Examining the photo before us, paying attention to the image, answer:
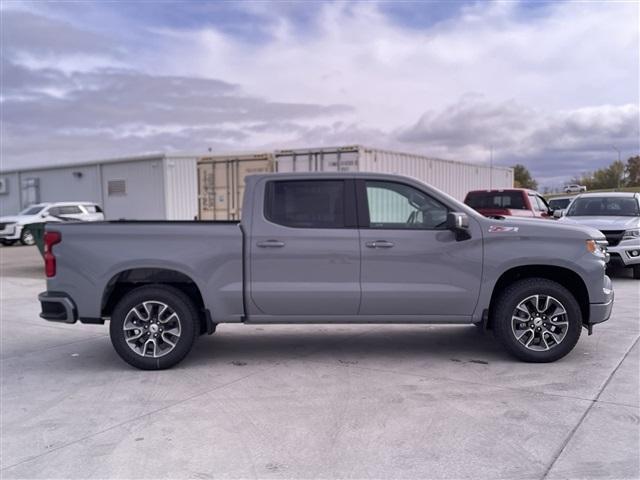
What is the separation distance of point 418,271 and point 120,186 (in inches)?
973

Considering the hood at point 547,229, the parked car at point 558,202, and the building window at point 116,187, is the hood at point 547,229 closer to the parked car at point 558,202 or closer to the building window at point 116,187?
the parked car at point 558,202

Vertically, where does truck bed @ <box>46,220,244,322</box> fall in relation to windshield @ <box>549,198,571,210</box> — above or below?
below

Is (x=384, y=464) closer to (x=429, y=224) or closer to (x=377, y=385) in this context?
(x=377, y=385)

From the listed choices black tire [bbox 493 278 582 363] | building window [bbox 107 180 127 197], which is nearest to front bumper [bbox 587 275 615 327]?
black tire [bbox 493 278 582 363]

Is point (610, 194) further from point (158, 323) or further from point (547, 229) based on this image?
point (158, 323)

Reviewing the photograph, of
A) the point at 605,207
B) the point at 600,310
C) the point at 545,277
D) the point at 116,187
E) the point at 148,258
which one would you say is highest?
the point at 116,187

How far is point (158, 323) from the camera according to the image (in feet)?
18.6

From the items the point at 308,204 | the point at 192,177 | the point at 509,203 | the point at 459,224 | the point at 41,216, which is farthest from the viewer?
the point at 192,177

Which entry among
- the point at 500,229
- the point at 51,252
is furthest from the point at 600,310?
the point at 51,252

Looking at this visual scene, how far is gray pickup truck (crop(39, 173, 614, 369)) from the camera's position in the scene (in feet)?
18.4

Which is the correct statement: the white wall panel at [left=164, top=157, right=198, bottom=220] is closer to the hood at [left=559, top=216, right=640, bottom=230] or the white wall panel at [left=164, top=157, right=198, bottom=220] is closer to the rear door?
the hood at [left=559, top=216, right=640, bottom=230]

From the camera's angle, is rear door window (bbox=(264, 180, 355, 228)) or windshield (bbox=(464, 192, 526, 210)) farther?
windshield (bbox=(464, 192, 526, 210))

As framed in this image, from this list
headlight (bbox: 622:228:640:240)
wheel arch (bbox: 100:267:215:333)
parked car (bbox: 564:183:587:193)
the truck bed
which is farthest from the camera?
parked car (bbox: 564:183:587:193)

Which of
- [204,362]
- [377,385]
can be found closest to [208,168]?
[204,362]
